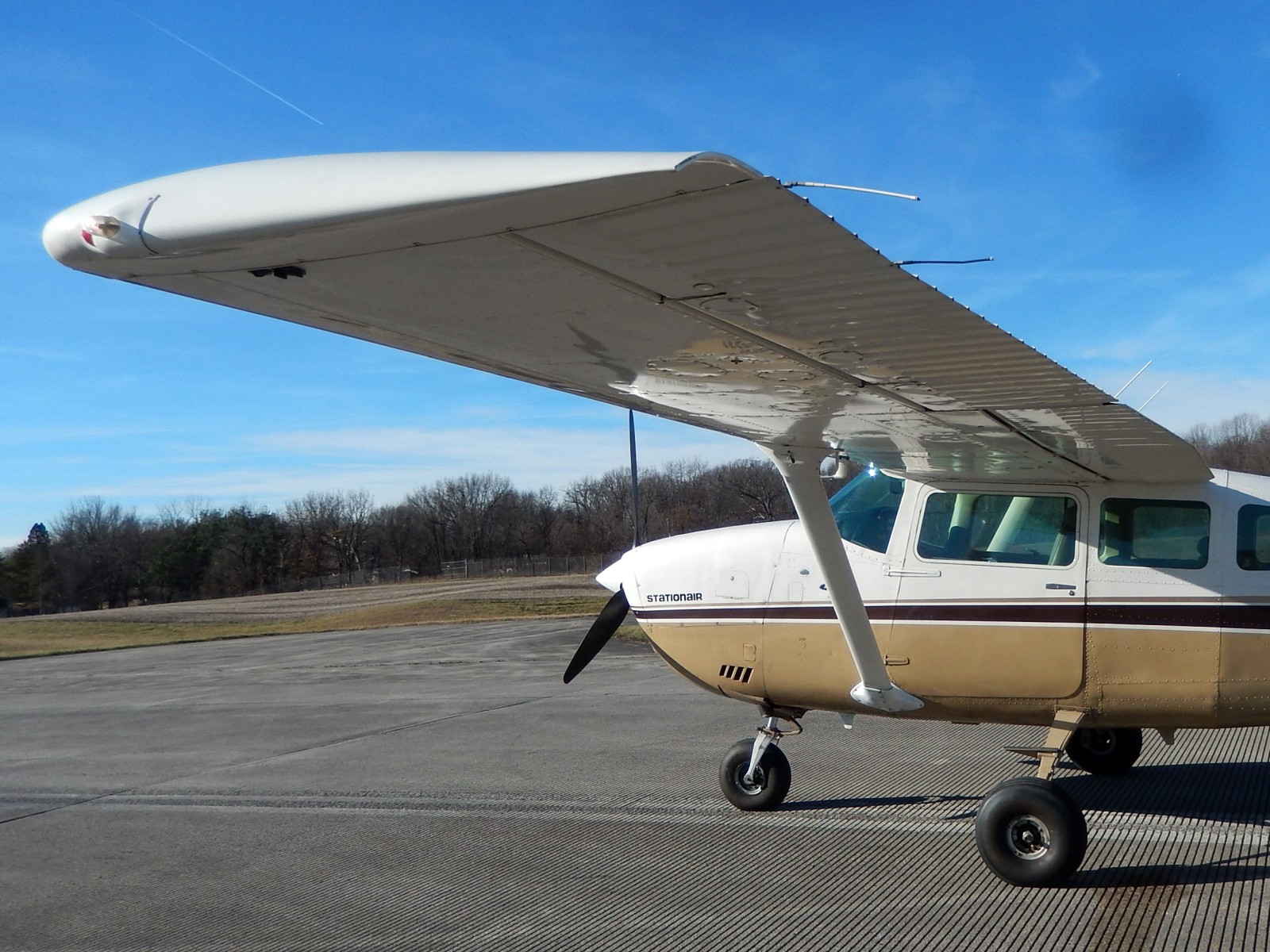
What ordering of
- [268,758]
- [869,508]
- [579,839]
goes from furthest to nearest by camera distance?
[268,758]
[869,508]
[579,839]

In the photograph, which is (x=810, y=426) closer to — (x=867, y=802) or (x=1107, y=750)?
(x=867, y=802)

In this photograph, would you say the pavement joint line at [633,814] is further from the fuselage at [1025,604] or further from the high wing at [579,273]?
the high wing at [579,273]

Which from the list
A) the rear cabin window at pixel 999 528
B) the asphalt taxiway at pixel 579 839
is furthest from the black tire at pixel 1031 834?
the rear cabin window at pixel 999 528

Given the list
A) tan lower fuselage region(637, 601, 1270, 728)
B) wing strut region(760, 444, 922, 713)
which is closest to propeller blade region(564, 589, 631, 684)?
tan lower fuselage region(637, 601, 1270, 728)

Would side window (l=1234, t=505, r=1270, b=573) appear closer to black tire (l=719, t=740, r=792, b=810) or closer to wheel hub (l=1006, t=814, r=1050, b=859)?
wheel hub (l=1006, t=814, r=1050, b=859)

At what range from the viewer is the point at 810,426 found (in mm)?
5480

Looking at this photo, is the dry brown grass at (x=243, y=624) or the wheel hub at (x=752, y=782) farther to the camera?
the dry brown grass at (x=243, y=624)

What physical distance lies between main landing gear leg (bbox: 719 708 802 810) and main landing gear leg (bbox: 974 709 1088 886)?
1.80 m

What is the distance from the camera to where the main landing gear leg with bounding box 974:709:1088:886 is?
18.2 ft

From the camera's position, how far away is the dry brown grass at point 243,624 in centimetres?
3139

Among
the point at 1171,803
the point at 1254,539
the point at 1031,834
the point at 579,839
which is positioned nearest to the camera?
the point at 1031,834

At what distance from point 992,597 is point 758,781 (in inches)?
83.9

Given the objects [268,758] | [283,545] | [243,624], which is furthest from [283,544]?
[268,758]

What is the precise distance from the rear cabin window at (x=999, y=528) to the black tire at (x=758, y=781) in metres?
1.84
